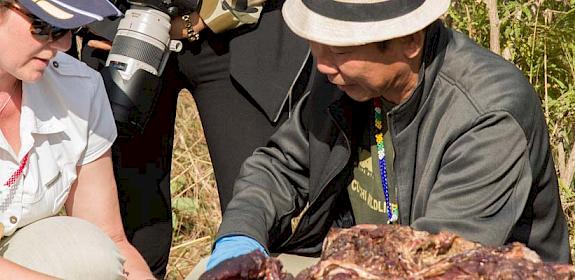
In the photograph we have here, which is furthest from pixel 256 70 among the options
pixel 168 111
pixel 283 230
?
pixel 283 230

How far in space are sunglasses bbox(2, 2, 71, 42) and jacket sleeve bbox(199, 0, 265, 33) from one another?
595 mm

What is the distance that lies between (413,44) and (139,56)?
2.83 ft

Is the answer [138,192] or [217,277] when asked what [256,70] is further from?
[217,277]

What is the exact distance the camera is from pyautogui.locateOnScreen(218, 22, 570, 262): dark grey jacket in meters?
2.47

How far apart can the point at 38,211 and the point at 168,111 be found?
71 cm

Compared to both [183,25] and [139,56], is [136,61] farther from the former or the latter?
[183,25]

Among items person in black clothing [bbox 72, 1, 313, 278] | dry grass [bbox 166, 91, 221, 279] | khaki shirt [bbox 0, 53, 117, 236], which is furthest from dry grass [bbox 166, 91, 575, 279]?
khaki shirt [bbox 0, 53, 117, 236]

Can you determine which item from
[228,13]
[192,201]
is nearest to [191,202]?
[192,201]

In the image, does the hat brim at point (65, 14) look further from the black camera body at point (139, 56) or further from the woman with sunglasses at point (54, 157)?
the black camera body at point (139, 56)

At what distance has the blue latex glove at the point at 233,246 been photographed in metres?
Answer: 2.42

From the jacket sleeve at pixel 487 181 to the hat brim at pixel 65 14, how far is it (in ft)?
2.93

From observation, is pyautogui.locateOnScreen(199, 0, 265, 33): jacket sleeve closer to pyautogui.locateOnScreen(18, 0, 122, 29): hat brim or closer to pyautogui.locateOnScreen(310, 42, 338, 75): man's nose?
pyautogui.locateOnScreen(18, 0, 122, 29): hat brim

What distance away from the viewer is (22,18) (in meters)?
2.62

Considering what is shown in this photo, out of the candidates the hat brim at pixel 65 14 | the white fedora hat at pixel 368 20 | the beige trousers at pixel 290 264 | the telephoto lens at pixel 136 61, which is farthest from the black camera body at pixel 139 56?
the white fedora hat at pixel 368 20
